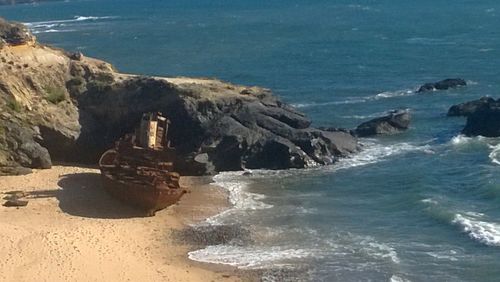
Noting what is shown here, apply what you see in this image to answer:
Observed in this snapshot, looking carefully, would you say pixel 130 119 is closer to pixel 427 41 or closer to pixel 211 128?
pixel 211 128

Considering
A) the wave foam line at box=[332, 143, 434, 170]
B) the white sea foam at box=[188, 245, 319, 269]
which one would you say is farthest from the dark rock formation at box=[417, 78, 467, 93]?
the white sea foam at box=[188, 245, 319, 269]

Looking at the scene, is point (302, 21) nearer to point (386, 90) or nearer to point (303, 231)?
point (386, 90)

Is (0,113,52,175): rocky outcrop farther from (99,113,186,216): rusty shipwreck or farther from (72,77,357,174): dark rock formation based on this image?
(99,113,186,216): rusty shipwreck

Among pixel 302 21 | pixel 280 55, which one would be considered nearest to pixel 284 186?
pixel 280 55

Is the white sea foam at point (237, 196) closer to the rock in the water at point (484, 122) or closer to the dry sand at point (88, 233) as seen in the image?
the dry sand at point (88, 233)

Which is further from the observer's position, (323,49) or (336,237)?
(323,49)

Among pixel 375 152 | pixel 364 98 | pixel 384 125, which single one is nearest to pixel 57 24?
pixel 364 98
